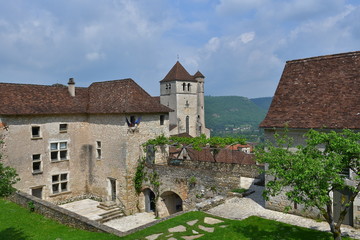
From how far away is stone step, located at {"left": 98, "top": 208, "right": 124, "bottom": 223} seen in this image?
20.9m

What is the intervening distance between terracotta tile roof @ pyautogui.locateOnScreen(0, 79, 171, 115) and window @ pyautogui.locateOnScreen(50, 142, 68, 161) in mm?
2641

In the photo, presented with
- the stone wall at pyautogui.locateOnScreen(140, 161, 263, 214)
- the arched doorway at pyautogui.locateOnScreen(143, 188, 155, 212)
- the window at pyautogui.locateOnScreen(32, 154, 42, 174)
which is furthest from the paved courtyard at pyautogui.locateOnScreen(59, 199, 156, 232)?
the window at pyautogui.locateOnScreen(32, 154, 42, 174)

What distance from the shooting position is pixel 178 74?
58.6 meters

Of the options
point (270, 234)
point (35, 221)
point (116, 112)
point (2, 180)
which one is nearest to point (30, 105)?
point (116, 112)

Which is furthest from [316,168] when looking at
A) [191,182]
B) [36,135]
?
[36,135]

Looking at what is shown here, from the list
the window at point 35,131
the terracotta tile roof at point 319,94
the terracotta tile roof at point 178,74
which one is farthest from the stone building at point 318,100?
the terracotta tile roof at point 178,74

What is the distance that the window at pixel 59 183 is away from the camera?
76.2ft

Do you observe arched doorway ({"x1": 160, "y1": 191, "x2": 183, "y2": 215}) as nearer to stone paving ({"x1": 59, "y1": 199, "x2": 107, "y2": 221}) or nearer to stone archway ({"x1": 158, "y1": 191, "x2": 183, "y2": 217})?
stone archway ({"x1": 158, "y1": 191, "x2": 183, "y2": 217})

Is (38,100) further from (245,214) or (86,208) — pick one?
(245,214)

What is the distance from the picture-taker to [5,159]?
2039cm

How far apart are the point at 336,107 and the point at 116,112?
14328 millimetres

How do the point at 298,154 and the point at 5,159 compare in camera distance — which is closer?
the point at 298,154

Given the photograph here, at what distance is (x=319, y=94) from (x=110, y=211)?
16.1 meters

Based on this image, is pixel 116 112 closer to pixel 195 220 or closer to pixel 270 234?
pixel 195 220
